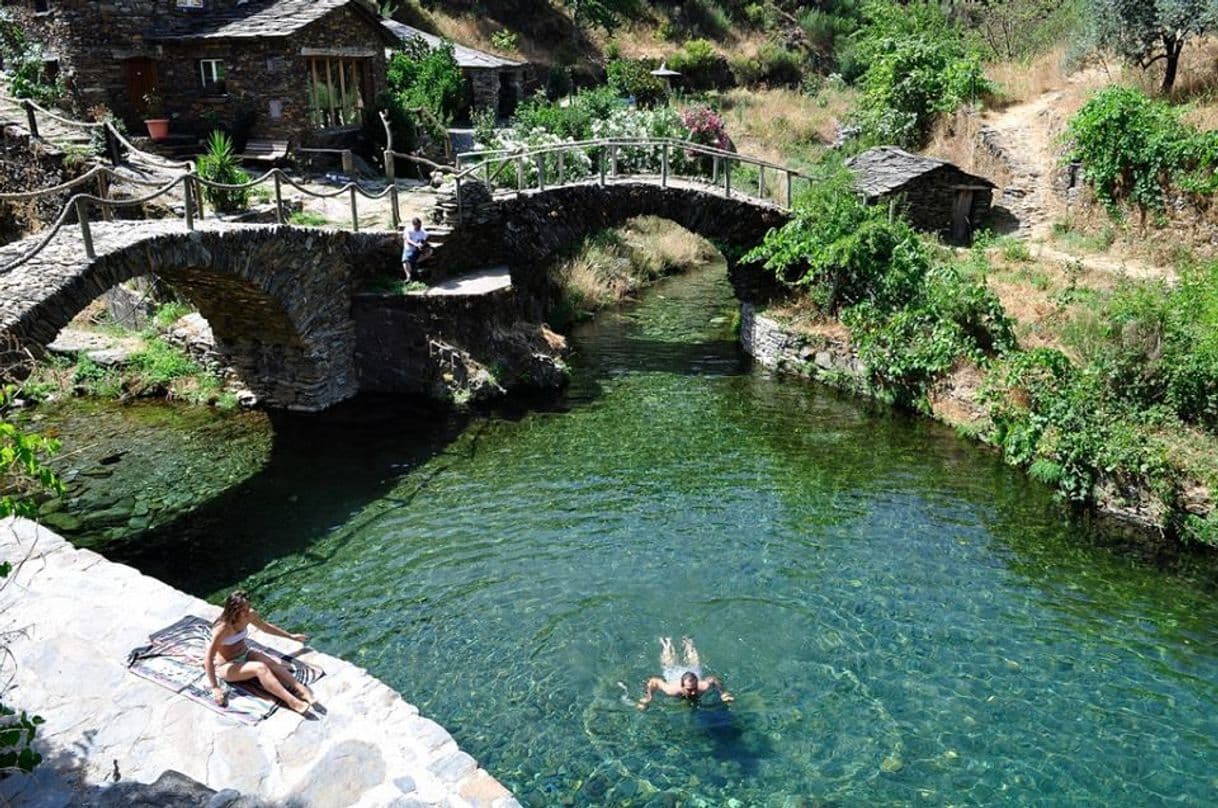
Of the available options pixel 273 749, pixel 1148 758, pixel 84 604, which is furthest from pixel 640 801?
pixel 84 604

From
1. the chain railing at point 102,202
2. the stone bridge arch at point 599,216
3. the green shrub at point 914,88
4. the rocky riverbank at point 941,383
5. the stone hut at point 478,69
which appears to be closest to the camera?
the chain railing at point 102,202

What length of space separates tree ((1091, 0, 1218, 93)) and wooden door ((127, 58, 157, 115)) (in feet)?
85.7

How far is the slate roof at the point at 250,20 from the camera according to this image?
2419cm

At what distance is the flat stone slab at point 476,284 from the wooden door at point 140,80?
12.0m

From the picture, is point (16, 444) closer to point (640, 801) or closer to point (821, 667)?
point (640, 801)

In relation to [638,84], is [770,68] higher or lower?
higher

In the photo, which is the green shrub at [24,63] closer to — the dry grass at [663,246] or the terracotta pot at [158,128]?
the terracotta pot at [158,128]

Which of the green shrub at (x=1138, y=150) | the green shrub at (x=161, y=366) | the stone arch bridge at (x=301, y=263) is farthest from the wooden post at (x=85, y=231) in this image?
the green shrub at (x=1138, y=150)

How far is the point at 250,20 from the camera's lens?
24969mm

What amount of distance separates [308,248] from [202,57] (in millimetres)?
11128

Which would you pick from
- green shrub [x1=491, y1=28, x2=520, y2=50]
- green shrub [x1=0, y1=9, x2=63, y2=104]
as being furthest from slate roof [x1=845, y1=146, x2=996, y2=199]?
green shrub [x1=491, y1=28, x2=520, y2=50]

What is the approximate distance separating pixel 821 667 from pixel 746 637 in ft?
3.22

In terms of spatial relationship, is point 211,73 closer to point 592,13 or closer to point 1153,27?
point 1153,27

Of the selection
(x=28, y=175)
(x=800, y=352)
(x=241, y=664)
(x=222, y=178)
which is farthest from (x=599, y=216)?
(x=241, y=664)
